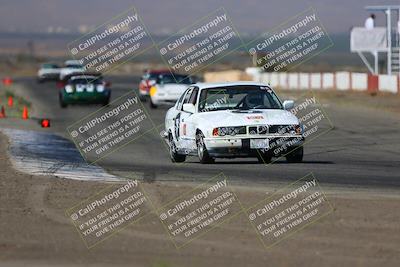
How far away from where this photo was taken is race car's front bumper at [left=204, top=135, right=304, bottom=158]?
1684cm

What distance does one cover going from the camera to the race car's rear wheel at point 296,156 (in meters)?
17.2

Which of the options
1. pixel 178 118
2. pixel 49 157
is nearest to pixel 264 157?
pixel 178 118

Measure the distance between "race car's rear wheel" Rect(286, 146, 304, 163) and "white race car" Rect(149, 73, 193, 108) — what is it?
20.5 m

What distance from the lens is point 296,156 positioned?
17.3 meters

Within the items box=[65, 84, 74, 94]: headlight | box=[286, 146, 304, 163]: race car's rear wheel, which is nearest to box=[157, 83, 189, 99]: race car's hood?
box=[65, 84, 74, 94]: headlight

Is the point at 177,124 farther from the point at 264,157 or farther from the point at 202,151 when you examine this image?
the point at 264,157

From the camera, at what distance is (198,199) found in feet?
39.7

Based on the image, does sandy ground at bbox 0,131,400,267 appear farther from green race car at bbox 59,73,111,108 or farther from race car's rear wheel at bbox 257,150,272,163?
green race car at bbox 59,73,111,108

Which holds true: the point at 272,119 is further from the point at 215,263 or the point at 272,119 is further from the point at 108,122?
the point at 108,122

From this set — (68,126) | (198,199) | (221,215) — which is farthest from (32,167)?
(68,126)

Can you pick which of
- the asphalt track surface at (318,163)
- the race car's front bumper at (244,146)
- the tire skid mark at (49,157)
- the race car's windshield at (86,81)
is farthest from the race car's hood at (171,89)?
the race car's front bumper at (244,146)

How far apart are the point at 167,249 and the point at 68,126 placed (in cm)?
2052

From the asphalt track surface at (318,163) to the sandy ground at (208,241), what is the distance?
2.49 meters

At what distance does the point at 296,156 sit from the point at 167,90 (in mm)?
21209
